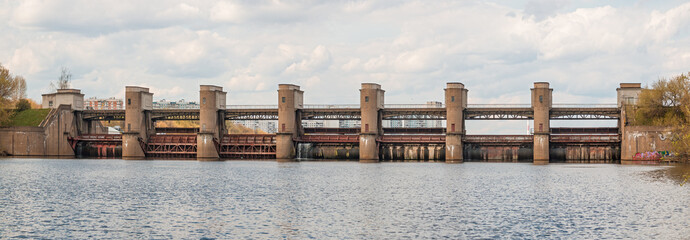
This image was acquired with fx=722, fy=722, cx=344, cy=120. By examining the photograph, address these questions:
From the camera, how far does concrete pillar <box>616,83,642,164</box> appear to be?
100 meters

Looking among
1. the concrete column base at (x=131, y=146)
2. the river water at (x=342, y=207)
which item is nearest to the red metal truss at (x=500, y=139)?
the river water at (x=342, y=207)

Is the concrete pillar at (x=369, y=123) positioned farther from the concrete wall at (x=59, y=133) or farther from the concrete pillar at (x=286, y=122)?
the concrete wall at (x=59, y=133)

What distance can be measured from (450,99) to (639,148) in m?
27.2

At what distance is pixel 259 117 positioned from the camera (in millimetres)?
120125

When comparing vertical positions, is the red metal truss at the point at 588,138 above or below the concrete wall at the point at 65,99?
below

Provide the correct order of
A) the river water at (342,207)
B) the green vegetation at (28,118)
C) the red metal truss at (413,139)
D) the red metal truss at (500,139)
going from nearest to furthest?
the river water at (342,207) → the red metal truss at (500,139) → the red metal truss at (413,139) → the green vegetation at (28,118)

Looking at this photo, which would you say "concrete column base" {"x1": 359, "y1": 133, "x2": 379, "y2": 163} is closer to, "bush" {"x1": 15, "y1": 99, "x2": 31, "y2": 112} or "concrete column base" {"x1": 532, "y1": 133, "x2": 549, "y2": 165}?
"concrete column base" {"x1": 532, "y1": 133, "x2": 549, "y2": 165}

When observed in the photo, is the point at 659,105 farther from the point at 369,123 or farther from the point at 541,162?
the point at 369,123

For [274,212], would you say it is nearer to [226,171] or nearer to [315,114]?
[226,171]

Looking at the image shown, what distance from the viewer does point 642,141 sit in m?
99.4

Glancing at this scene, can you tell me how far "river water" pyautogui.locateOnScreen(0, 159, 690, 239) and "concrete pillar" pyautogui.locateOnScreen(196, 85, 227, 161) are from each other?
133 ft

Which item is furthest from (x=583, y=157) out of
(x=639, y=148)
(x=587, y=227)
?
(x=587, y=227)

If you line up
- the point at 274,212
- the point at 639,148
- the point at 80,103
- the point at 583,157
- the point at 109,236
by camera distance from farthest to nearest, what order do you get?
the point at 80,103 < the point at 583,157 < the point at 639,148 < the point at 274,212 < the point at 109,236

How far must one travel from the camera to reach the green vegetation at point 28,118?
12512cm
